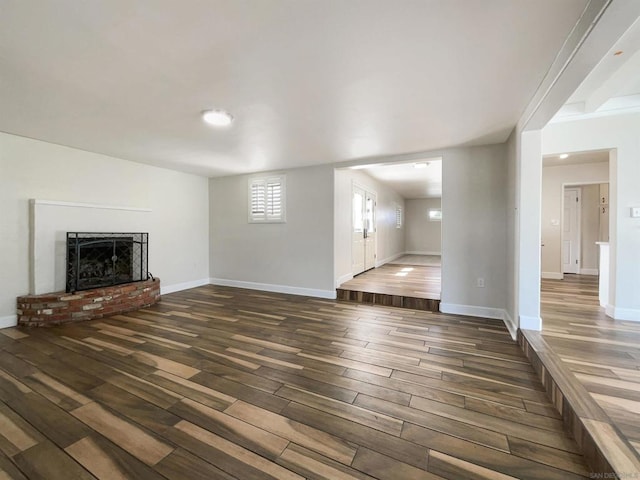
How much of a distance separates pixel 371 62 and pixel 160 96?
6.03 feet

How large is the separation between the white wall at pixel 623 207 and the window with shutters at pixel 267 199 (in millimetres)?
4512

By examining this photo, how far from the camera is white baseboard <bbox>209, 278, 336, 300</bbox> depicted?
15.4 ft

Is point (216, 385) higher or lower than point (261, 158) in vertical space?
lower

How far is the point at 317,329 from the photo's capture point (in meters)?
3.19

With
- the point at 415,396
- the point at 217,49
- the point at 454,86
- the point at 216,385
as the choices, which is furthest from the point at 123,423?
the point at 454,86

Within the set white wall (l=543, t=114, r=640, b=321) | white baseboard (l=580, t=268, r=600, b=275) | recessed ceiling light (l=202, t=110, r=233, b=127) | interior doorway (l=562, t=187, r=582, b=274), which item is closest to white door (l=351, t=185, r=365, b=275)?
recessed ceiling light (l=202, t=110, r=233, b=127)

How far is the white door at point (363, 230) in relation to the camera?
5715 mm

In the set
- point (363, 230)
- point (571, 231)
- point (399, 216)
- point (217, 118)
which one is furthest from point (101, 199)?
point (571, 231)

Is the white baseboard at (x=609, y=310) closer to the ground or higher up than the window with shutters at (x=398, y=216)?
closer to the ground

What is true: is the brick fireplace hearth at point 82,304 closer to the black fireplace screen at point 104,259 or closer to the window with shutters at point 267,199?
the black fireplace screen at point 104,259

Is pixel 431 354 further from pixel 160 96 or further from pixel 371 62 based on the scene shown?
pixel 160 96

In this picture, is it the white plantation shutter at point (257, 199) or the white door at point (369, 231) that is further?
the white door at point (369, 231)

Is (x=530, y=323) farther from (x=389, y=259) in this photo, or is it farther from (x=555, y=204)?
(x=389, y=259)

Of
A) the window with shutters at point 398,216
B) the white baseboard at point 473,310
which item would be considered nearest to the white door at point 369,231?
the white baseboard at point 473,310
